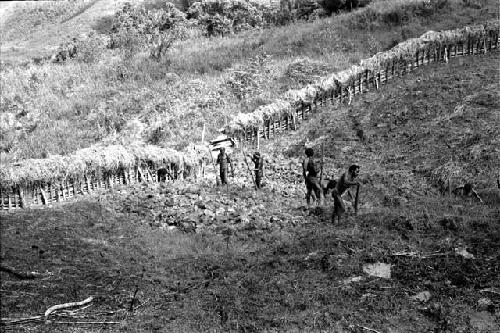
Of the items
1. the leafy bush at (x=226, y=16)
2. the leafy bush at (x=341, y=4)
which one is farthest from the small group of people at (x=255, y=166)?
the leafy bush at (x=341, y=4)

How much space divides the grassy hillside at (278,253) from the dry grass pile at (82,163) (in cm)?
99

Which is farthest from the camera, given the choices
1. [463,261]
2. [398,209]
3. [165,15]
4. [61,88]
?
[165,15]

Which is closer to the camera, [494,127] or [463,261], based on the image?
[463,261]

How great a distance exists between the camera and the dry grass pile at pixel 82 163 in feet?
43.3

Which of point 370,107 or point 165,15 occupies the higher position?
point 165,15

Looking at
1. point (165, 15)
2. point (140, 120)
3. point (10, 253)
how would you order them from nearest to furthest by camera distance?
point (10, 253) < point (140, 120) < point (165, 15)

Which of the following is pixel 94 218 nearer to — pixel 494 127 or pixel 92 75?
pixel 494 127

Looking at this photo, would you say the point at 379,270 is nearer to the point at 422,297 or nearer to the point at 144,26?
the point at 422,297

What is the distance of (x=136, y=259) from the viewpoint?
9672 millimetres

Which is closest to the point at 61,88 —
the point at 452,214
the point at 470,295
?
the point at 452,214

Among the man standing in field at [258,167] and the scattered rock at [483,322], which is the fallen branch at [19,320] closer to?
the scattered rock at [483,322]

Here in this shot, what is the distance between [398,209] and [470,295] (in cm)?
378

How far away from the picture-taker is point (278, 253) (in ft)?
31.0

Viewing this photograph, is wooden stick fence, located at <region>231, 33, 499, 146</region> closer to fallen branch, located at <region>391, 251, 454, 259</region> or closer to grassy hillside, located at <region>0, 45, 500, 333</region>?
grassy hillside, located at <region>0, 45, 500, 333</region>
